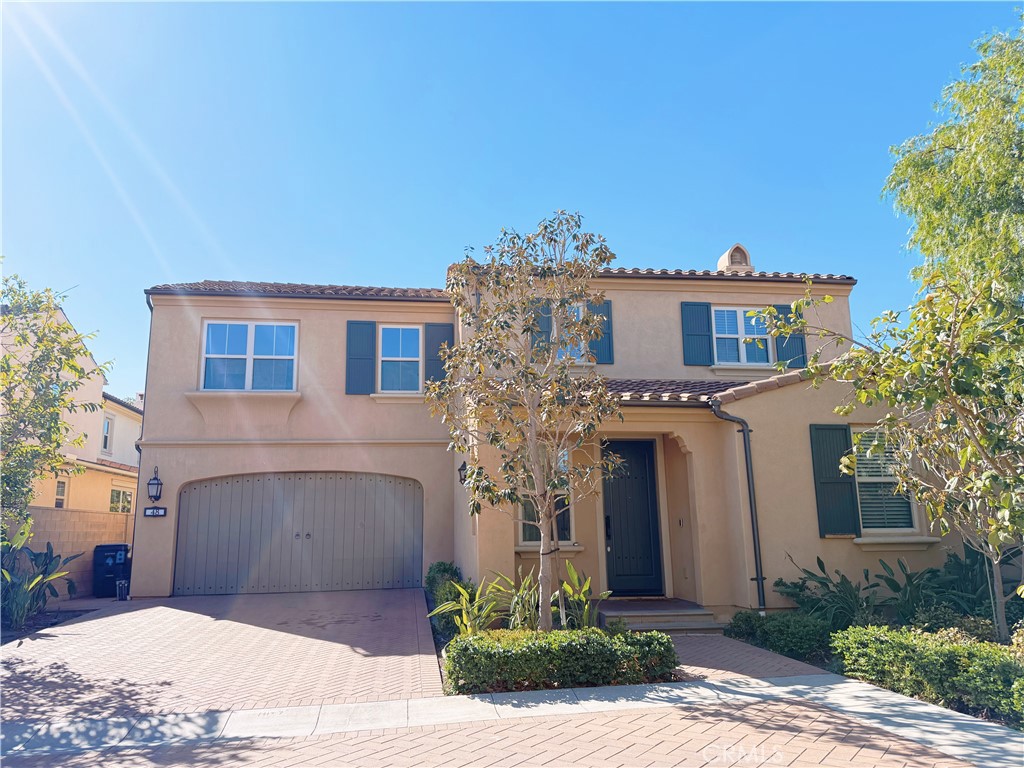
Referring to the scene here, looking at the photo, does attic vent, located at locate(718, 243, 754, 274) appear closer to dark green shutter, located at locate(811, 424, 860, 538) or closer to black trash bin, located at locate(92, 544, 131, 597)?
dark green shutter, located at locate(811, 424, 860, 538)

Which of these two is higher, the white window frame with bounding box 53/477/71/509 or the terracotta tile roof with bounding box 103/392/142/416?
the terracotta tile roof with bounding box 103/392/142/416

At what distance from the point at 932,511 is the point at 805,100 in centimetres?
618

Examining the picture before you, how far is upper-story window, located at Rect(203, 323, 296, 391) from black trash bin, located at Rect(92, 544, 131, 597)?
4444mm

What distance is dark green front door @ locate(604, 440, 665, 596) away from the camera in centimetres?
1145

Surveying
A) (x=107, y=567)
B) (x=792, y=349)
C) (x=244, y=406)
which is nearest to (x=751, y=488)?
(x=792, y=349)

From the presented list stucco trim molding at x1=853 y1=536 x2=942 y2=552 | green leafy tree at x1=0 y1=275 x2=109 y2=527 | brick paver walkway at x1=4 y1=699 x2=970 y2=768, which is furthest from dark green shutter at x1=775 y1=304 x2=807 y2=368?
green leafy tree at x1=0 y1=275 x2=109 y2=527

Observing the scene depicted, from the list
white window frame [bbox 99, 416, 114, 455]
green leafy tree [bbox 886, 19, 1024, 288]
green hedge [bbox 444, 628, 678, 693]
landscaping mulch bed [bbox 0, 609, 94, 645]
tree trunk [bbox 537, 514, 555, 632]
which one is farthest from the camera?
white window frame [bbox 99, 416, 114, 455]

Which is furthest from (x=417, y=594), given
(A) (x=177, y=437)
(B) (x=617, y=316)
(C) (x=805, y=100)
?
(C) (x=805, y=100)

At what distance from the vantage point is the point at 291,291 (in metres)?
14.5

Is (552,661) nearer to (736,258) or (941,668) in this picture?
(941,668)

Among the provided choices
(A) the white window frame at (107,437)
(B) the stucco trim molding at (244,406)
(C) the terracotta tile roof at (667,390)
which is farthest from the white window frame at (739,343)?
(A) the white window frame at (107,437)

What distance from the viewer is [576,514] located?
11125 millimetres

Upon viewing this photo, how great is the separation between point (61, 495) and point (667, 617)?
16.4m

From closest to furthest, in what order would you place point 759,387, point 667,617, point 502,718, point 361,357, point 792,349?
point 502,718 → point 667,617 → point 759,387 → point 361,357 → point 792,349
